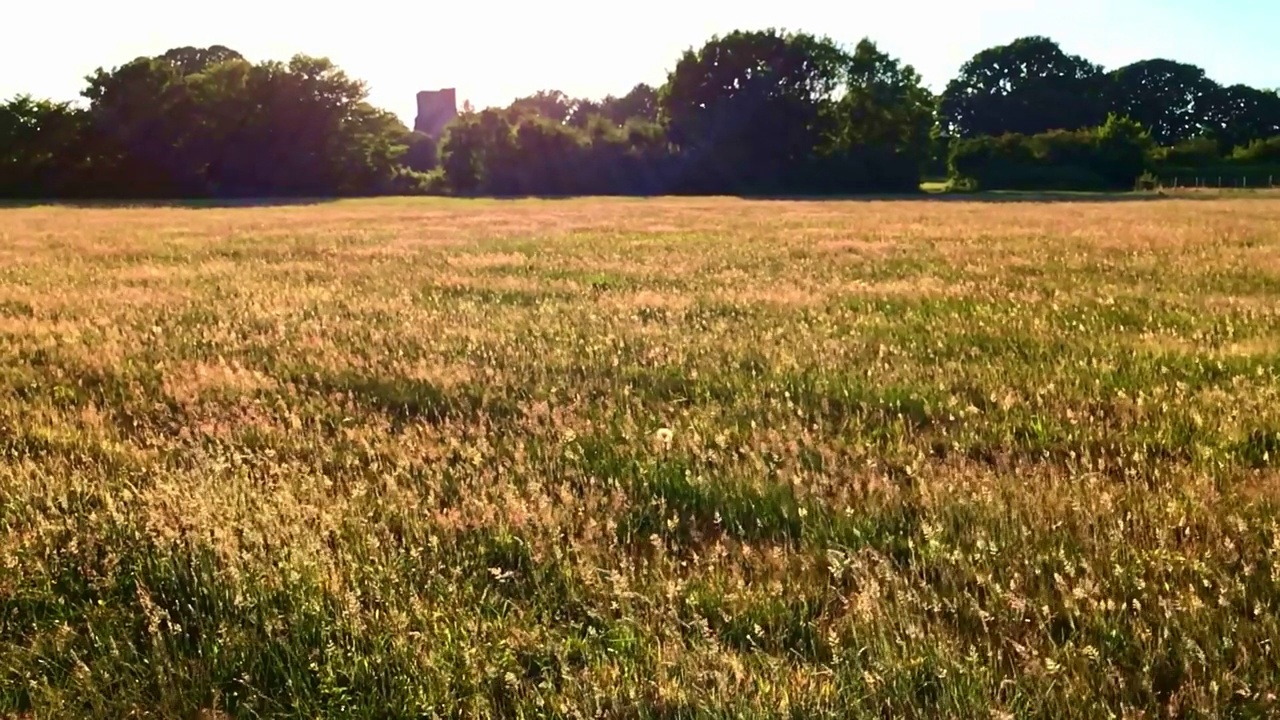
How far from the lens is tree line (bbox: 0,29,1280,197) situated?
2410 inches

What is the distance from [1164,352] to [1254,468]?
2831 millimetres

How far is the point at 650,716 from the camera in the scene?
2.66 metres

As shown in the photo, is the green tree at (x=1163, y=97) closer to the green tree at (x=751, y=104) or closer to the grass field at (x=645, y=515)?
the green tree at (x=751, y=104)

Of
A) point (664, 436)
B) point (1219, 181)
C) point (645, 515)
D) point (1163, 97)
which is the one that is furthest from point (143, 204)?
point (1163, 97)

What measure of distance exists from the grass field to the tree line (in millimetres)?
60637

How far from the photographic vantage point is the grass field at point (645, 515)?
2848 millimetres

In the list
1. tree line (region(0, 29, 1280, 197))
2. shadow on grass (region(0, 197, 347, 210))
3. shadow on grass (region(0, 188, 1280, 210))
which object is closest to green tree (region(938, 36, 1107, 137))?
tree line (region(0, 29, 1280, 197))

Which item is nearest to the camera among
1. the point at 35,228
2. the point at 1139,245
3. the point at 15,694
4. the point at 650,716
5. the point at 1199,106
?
the point at 650,716

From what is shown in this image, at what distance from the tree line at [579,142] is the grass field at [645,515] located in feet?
199

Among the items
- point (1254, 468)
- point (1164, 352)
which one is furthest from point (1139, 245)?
point (1254, 468)

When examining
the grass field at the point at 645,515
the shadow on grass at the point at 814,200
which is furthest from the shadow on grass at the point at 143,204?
the grass field at the point at 645,515

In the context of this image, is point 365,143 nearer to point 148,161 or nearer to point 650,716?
point 148,161

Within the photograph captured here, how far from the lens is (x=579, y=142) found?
71.7 metres

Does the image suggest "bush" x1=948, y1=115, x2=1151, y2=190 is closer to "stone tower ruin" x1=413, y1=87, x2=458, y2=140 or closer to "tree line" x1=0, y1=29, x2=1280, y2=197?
"tree line" x1=0, y1=29, x2=1280, y2=197
